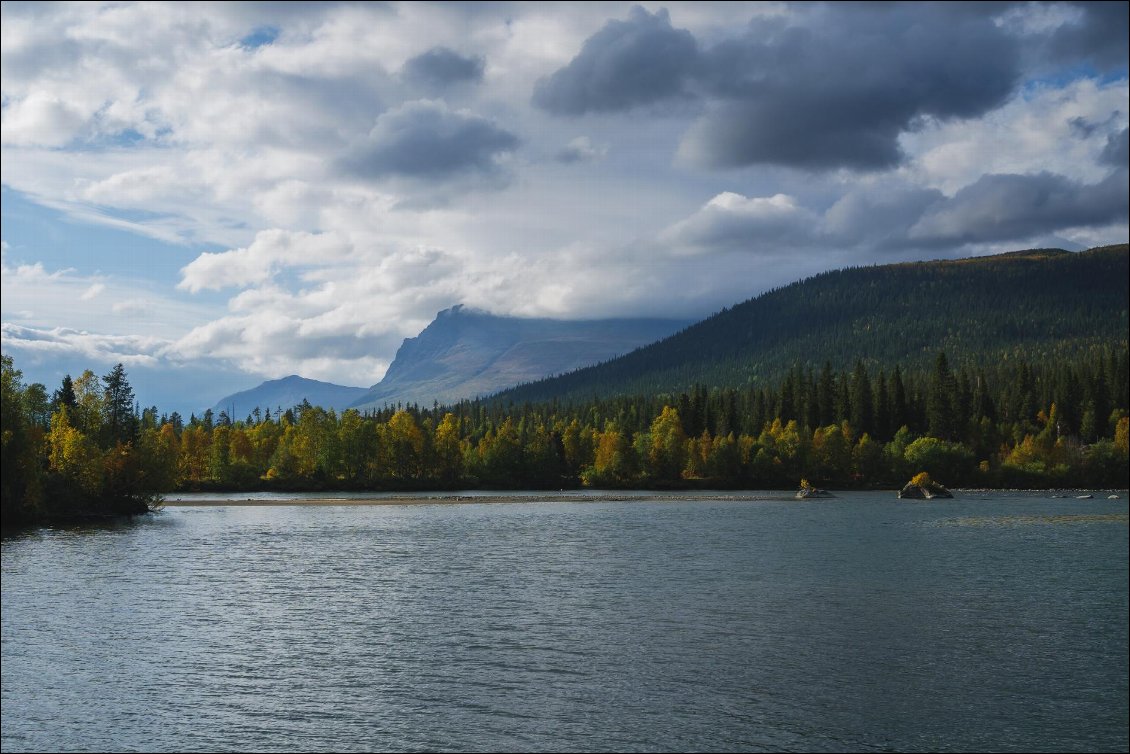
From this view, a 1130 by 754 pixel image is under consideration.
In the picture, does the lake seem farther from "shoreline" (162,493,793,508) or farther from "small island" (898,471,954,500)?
"small island" (898,471,954,500)

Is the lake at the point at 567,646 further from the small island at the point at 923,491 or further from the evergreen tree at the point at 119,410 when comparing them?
the small island at the point at 923,491

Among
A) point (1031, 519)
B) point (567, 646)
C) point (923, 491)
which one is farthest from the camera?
point (923, 491)

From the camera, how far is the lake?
3312cm

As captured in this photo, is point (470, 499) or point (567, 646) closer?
point (567, 646)

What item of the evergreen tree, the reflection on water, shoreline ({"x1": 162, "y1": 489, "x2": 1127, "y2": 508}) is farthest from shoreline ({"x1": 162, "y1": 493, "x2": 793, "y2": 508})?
the reflection on water

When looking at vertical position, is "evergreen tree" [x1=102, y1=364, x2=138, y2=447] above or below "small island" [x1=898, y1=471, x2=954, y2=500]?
above

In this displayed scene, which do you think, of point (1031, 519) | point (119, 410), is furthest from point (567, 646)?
point (119, 410)

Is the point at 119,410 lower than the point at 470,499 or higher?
higher

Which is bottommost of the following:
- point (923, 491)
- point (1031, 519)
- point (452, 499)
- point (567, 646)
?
point (1031, 519)

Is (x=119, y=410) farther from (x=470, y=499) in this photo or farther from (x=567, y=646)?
(x=567, y=646)

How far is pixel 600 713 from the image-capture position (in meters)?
35.0

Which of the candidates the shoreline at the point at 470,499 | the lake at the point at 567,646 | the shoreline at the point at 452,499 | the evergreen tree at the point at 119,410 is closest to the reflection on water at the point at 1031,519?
the lake at the point at 567,646

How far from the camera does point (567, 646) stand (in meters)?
45.4

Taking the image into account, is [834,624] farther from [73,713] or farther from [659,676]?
[73,713]
